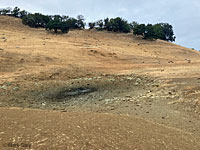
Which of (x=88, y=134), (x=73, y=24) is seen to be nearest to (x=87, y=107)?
(x=88, y=134)

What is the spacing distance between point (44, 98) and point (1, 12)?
4226 centimetres

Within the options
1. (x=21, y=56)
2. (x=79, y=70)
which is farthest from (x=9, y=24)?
(x=79, y=70)

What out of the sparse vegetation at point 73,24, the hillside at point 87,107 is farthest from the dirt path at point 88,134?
the sparse vegetation at point 73,24

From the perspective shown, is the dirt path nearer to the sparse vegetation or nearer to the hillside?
the hillside

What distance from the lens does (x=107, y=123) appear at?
15.5 feet

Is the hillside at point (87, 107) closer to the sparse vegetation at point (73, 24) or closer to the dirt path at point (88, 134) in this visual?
the dirt path at point (88, 134)

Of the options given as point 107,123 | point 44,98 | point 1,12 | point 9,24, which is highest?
point 1,12

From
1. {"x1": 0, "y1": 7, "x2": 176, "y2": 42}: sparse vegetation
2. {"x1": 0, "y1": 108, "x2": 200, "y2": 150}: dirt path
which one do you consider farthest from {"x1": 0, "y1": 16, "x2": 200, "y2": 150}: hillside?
{"x1": 0, "y1": 7, "x2": 176, "y2": 42}: sparse vegetation

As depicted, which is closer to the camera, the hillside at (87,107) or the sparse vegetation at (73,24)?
the hillside at (87,107)

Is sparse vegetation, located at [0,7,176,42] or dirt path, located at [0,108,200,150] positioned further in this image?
sparse vegetation, located at [0,7,176,42]

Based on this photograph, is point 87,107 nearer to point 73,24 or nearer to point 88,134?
point 88,134

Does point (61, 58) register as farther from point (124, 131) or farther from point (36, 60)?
point (124, 131)

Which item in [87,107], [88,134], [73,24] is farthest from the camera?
[73,24]

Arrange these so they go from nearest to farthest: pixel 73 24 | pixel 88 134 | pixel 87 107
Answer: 1. pixel 88 134
2. pixel 87 107
3. pixel 73 24
